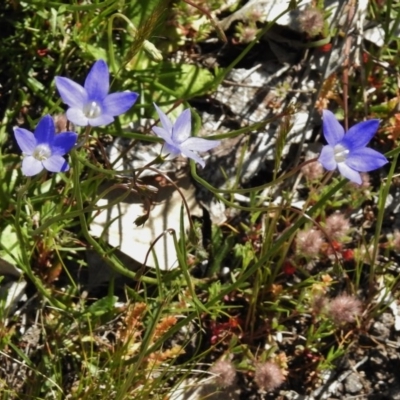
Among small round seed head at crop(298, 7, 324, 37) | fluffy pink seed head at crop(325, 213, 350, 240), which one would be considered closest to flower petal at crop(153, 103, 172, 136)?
fluffy pink seed head at crop(325, 213, 350, 240)

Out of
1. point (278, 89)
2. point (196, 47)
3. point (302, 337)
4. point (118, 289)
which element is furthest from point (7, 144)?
point (302, 337)

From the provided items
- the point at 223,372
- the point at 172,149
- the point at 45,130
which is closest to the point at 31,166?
the point at 45,130

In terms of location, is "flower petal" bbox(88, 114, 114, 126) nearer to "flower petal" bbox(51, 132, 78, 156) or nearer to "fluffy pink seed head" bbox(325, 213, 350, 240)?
"flower petal" bbox(51, 132, 78, 156)

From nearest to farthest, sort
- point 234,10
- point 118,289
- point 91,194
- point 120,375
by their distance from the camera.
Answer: point 120,375 → point 91,194 → point 118,289 → point 234,10

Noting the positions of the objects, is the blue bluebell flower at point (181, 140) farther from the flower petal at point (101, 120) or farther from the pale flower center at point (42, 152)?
the pale flower center at point (42, 152)

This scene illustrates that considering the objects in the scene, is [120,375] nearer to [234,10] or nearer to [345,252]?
[345,252]

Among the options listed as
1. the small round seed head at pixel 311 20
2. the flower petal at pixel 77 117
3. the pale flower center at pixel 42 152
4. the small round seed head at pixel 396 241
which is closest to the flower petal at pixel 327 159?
the flower petal at pixel 77 117
